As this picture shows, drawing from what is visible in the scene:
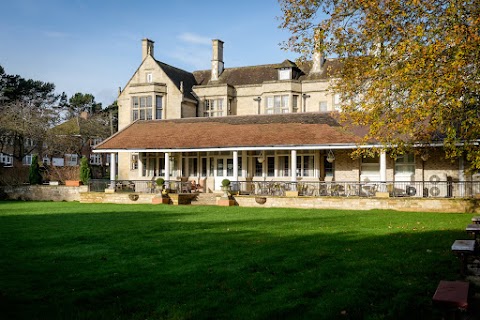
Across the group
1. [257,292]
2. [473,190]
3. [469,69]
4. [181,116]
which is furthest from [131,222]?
[181,116]

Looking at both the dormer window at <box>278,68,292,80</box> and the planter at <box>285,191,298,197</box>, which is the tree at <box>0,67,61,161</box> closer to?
the dormer window at <box>278,68,292,80</box>

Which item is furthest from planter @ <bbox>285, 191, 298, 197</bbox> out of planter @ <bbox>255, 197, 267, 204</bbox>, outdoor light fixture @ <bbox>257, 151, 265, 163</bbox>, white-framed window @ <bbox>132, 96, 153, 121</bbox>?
white-framed window @ <bbox>132, 96, 153, 121</bbox>

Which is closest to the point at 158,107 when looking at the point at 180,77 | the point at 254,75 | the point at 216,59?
the point at 180,77

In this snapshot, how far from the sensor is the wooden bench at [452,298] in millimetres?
5125

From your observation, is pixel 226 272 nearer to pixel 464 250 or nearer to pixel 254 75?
pixel 464 250

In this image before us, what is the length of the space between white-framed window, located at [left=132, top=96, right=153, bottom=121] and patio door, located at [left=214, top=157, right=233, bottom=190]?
9.07 m

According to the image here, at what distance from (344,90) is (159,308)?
1080 centimetres

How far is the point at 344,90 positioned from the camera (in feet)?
51.7

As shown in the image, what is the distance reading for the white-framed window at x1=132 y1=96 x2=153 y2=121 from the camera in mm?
38219

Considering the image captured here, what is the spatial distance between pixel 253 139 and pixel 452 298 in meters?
23.0

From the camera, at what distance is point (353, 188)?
25.0m

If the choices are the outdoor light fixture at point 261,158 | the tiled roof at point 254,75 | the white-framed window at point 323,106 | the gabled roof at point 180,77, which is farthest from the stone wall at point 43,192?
the white-framed window at point 323,106

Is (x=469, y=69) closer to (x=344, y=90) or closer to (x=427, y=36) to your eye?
(x=427, y=36)

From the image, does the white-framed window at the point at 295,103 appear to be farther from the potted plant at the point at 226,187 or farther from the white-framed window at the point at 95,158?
the white-framed window at the point at 95,158
